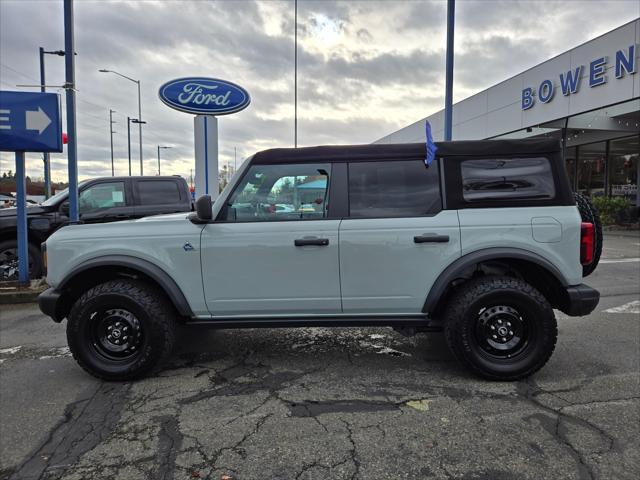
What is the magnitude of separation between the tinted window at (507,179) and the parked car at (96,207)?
5928mm

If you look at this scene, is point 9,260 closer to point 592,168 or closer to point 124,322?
point 124,322

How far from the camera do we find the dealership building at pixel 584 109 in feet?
45.9

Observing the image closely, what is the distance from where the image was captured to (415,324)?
3713 millimetres

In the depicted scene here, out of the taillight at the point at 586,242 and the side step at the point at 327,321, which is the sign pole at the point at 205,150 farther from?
the taillight at the point at 586,242

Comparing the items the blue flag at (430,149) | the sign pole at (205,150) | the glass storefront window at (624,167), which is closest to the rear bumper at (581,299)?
the blue flag at (430,149)

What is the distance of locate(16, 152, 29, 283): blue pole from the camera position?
666cm

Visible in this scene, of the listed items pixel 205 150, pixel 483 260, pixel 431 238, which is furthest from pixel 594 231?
pixel 205 150

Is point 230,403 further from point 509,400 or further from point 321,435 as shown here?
point 509,400

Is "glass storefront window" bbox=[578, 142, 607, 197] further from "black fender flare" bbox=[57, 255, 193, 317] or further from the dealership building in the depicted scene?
"black fender flare" bbox=[57, 255, 193, 317]

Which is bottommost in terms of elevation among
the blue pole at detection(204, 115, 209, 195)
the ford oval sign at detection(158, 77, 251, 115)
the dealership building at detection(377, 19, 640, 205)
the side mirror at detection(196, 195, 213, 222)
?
the side mirror at detection(196, 195, 213, 222)

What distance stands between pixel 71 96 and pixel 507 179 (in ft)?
22.5

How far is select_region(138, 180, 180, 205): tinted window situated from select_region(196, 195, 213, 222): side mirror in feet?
16.5

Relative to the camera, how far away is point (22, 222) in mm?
6652

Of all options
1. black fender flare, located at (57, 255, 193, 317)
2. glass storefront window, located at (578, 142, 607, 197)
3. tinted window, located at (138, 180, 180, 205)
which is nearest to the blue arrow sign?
tinted window, located at (138, 180, 180, 205)
